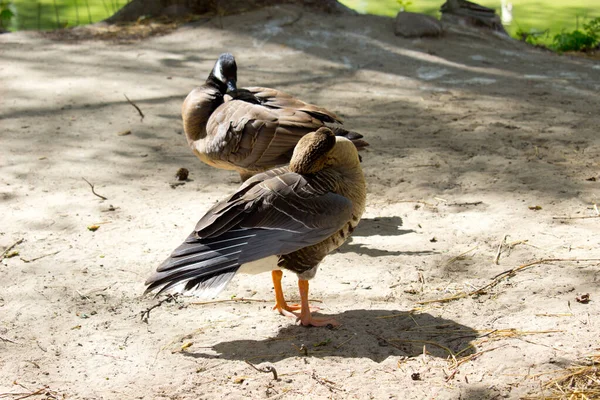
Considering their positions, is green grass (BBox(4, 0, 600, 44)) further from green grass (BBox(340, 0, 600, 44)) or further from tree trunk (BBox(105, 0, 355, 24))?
tree trunk (BBox(105, 0, 355, 24))

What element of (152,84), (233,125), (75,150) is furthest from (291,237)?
(152,84)

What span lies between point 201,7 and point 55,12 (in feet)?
18.4

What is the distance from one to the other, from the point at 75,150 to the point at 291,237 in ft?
11.9

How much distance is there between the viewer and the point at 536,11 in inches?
554

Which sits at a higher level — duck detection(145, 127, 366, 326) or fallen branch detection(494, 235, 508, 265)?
duck detection(145, 127, 366, 326)

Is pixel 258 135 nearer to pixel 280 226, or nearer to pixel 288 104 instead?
pixel 288 104

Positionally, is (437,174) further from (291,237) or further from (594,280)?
(291,237)

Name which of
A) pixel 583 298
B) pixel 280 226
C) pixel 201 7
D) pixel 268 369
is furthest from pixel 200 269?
pixel 201 7

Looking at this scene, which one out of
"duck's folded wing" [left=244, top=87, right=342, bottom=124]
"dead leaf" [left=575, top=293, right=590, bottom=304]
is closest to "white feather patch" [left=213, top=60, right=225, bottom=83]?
"duck's folded wing" [left=244, top=87, right=342, bottom=124]

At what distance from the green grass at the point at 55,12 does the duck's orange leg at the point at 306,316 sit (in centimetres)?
1098

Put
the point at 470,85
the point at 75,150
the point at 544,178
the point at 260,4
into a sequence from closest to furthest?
the point at 544,178
the point at 75,150
the point at 470,85
the point at 260,4

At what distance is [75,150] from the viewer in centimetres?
667

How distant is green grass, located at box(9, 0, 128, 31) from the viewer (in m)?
14.0

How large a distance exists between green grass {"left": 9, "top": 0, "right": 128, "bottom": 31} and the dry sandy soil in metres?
5.04
